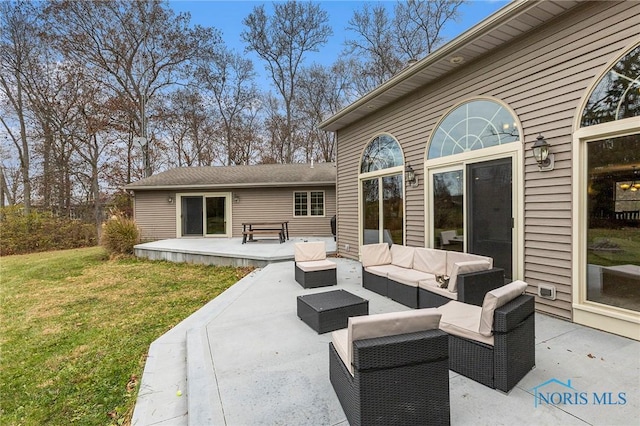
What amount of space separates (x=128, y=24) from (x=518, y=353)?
20.5 metres

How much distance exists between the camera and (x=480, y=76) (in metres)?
4.62

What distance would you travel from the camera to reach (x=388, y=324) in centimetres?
184

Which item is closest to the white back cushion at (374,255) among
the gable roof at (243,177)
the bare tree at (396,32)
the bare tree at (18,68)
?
the gable roof at (243,177)

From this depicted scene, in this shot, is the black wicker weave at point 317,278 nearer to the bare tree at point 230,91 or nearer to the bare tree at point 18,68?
the bare tree at point 18,68

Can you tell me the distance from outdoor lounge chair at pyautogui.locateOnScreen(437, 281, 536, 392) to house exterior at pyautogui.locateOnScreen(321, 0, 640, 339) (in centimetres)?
174

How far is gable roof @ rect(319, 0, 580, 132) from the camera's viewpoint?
3518 mm

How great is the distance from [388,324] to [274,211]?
11.3m

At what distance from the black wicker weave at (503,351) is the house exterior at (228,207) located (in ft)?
33.8

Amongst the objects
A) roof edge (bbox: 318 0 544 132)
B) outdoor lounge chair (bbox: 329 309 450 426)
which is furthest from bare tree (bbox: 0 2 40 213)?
outdoor lounge chair (bbox: 329 309 450 426)

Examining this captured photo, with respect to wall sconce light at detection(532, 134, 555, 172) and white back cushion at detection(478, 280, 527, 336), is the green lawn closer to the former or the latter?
white back cushion at detection(478, 280, 527, 336)

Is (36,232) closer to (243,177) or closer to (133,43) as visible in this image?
(243,177)

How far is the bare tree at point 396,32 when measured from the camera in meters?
14.7

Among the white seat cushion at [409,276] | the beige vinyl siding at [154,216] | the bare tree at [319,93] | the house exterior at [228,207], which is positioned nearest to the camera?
the white seat cushion at [409,276]

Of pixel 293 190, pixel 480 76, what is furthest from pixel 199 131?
pixel 480 76
